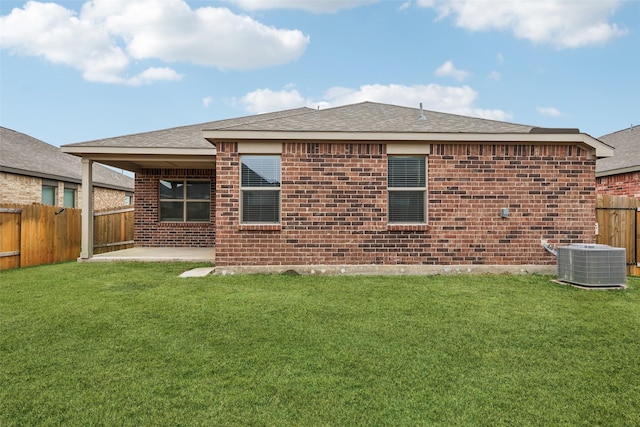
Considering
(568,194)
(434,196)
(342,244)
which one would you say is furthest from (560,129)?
(342,244)

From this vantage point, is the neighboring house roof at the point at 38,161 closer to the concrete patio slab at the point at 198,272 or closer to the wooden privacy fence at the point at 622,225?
the concrete patio slab at the point at 198,272

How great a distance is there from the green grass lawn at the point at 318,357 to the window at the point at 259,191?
78.0 inches

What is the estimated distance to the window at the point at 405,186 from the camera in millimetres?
7746

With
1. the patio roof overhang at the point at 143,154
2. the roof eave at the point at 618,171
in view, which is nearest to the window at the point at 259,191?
the patio roof overhang at the point at 143,154

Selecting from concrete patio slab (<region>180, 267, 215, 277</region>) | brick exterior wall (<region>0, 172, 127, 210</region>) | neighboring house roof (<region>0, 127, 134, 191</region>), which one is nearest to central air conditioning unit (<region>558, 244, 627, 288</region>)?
concrete patio slab (<region>180, 267, 215, 277</region>)

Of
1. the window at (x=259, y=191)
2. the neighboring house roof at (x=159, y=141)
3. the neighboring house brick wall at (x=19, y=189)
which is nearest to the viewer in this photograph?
the window at (x=259, y=191)

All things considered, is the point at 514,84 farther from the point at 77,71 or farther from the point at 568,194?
the point at 77,71

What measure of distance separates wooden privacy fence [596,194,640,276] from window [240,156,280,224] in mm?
7790

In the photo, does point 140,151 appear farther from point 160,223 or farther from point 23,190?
point 23,190

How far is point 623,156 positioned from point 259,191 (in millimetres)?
13466

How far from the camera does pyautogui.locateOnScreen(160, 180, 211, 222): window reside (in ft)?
40.7

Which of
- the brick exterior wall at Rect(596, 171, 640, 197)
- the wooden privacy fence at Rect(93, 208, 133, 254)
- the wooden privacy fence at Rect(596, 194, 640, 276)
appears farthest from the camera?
the wooden privacy fence at Rect(93, 208, 133, 254)

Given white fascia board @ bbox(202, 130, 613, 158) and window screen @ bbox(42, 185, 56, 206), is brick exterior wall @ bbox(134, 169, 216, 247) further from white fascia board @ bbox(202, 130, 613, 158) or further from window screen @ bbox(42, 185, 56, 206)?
window screen @ bbox(42, 185, 56, 206)

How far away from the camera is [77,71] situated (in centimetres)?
1889
